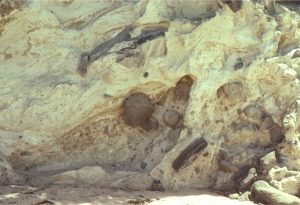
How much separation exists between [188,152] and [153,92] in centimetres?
76

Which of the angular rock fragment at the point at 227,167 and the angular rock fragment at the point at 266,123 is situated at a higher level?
the angular rock fragment at the point at 266,123

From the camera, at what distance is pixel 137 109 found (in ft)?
17.0

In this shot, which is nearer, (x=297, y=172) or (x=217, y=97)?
(x=297, y=172)

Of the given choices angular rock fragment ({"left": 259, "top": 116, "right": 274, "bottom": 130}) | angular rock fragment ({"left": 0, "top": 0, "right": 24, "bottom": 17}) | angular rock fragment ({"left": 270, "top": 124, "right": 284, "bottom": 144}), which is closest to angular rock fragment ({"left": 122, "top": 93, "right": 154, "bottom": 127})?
angular rock fragment ({"left": 259, "top": 116, "right": 274, "bottom": 130})

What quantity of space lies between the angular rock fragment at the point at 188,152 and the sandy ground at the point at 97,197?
0.31m

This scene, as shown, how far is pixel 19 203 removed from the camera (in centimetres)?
405

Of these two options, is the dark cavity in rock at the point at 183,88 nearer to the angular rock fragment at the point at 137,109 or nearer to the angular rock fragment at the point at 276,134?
the angular rock fragment at the point at 137,109

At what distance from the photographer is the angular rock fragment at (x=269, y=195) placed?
4.54 meters

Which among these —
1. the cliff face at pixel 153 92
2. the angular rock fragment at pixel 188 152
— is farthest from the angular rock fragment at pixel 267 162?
the angular rock fragment at pixel 188 152

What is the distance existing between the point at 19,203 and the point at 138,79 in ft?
5.99

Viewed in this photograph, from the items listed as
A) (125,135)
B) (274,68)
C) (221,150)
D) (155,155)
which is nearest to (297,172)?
(221,150)

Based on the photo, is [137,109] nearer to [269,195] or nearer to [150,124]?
[150,124]

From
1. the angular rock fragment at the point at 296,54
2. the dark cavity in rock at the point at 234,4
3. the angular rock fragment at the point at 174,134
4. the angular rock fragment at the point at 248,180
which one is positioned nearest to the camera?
the angular rock fragment at the point at 248,180

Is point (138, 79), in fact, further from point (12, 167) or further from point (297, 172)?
point (297, 172)
